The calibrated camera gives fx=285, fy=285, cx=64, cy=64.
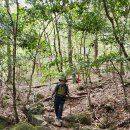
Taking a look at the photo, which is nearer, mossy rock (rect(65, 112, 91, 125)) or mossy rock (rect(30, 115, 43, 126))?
mossy rock (rect(30, 115, 43, 126))

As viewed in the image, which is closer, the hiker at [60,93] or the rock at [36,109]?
the hiker at [60,93]

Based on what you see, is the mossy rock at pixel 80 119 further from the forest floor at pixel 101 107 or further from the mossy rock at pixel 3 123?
the mossy rock at pixel 3 123

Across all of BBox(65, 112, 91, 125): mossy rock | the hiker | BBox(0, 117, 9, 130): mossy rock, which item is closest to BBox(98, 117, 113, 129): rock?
BBox(65, 112, 91, 125): mossy rock

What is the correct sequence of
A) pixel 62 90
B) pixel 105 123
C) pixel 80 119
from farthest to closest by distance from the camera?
pixel 80 119, pixel 105 123, pixel 62 90

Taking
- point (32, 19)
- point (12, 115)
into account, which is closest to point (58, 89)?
point (12, 115)

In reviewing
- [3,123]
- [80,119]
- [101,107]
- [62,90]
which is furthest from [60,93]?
[101,107]

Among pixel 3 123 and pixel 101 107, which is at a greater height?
pixel 101 107

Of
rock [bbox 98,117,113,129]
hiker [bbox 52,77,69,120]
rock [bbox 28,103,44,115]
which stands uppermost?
hiker [bbox 52,77,69,120]

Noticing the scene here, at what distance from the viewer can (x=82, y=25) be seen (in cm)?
1259

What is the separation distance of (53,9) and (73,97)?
5.81 metres

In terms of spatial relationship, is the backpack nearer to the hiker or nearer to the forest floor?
the hiker

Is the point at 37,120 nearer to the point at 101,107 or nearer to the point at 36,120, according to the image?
the point at 36,120

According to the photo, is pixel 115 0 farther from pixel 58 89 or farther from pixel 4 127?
pixel 4 127

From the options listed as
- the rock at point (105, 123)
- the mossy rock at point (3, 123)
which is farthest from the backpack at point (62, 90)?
the mossy rock at point (3, 123)
